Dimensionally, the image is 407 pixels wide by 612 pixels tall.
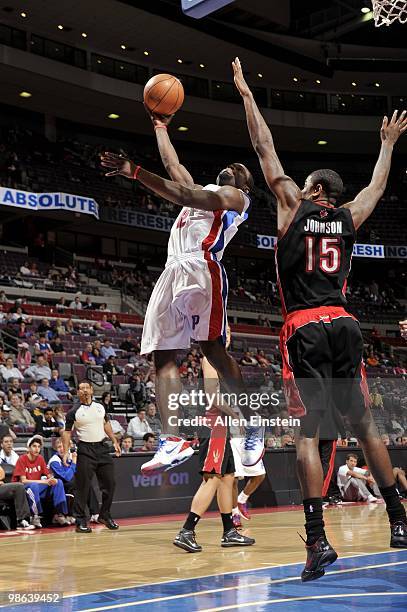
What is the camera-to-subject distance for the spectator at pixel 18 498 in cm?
974

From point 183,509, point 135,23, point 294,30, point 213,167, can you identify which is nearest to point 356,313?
point 213,167

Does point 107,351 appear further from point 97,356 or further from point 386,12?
point 386,12

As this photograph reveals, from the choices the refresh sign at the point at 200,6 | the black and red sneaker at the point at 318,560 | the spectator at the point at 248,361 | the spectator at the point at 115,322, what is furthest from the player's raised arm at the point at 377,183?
the spectator at the point at 115,322

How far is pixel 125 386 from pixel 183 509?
4885mm

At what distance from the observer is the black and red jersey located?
4.62m

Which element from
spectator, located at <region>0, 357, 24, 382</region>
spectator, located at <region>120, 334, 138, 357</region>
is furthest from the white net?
spectator, located at <region>120, 334, 138, 357</region>

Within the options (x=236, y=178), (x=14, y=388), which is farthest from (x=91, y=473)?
(x=236, y=178)

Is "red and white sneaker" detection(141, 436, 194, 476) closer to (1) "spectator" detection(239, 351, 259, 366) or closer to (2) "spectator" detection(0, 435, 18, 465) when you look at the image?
(2) "spectator" detection(0, 435, 18, 465)

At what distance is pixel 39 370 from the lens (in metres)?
15.8

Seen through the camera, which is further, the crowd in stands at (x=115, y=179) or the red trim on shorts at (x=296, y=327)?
the crowd in stands at (x=115, y=179)

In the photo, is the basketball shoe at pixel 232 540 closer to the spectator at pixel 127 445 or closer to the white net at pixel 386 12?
the spectator at pixel 127 445

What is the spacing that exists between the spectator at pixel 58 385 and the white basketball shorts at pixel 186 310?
10313 millimetres

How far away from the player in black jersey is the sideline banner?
1937 cm

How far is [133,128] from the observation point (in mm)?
29906
